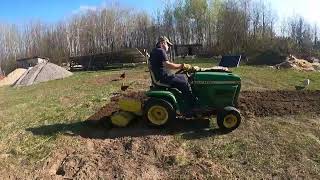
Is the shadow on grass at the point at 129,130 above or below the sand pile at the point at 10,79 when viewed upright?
above

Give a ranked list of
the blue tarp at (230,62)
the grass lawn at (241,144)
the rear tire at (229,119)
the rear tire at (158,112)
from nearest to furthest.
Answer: the grass lawn at (241,144), the rear tire at (229,119), the rear tire at (158,112), the blue tarp at (230,62)

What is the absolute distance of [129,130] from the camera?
29.0 ft

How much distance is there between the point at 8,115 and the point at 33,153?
152 inches

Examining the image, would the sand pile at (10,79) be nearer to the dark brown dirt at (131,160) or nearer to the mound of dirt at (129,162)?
the dark brown dirt at (131,160)

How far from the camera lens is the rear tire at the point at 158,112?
856cm

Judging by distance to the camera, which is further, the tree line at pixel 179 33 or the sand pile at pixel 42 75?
the tree line at pixel 179 33

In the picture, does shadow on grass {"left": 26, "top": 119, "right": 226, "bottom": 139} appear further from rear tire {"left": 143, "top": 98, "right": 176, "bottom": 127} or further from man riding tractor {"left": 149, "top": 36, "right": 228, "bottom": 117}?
man riding tractor {"left": 149, "top": 36, "right": 228, "bottom": 117}

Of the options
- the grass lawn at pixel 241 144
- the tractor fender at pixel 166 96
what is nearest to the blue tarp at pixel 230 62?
the grass lawn at pixel 241 144

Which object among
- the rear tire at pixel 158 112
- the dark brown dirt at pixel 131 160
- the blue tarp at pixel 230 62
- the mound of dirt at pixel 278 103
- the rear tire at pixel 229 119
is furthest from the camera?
the blue tarp at pixel 230 62

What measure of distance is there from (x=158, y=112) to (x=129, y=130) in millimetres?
678

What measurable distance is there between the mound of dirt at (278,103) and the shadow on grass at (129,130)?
1.31 metres

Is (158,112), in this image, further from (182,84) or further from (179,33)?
(179,33)

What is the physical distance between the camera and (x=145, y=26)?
5506 centimetres

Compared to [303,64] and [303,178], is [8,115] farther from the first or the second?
[303,64]
